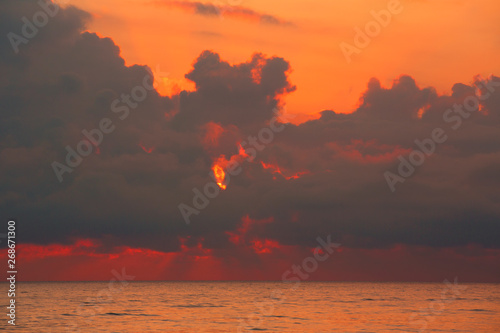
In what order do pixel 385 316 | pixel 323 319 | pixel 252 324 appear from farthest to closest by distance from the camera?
pixel 385 316, pixel 323 319, pixel 252 324

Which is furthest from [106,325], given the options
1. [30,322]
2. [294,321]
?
[294,321]

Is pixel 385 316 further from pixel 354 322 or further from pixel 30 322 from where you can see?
pixel 30 322

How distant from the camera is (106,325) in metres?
86.2

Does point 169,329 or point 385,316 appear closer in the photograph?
point 169,329

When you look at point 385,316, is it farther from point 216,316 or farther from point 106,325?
point 106,325

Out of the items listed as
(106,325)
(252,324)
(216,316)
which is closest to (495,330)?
(252,324)

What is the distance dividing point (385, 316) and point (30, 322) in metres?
56.9

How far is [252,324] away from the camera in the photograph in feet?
291

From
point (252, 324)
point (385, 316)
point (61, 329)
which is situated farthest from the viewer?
point (385, 316)

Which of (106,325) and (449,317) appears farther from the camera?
(449,317)

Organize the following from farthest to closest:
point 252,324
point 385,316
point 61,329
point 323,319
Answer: point 385,316, point 323,319, point 252,324, point 61,329

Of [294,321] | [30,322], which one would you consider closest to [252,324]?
[294,321]

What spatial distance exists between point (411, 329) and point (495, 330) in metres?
11.4

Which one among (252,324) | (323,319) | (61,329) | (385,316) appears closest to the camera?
(61,329)
